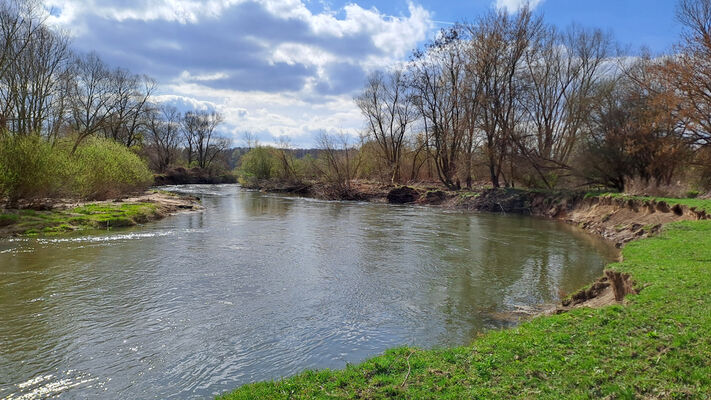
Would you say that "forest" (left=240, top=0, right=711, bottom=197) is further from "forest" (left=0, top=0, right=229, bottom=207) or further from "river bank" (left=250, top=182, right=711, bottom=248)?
"forest" (left=0, top=0, right=229, bottom=207)

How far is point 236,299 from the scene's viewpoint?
984 cm

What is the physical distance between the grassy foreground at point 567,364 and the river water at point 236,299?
147 centimetres

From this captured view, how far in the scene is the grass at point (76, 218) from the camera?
17.6m

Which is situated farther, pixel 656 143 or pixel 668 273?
pixel 656 143

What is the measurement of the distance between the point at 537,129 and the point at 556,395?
3863 centimetres

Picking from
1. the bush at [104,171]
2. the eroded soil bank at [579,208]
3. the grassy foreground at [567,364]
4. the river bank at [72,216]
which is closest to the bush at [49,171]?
the bush at [104,171]

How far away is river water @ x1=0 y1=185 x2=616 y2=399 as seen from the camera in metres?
6.50

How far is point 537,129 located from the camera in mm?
38719

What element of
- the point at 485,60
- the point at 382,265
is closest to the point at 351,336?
the point at 382,265

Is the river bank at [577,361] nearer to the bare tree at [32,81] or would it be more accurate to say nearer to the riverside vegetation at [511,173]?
the riverside vegetation at [511,173]

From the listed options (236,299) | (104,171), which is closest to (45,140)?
(104,171)

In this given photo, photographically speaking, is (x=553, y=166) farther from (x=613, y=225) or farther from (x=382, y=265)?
(x=382, y=265)

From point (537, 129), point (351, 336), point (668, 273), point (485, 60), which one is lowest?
point (351, 336)

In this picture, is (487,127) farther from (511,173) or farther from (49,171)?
(49,171)
